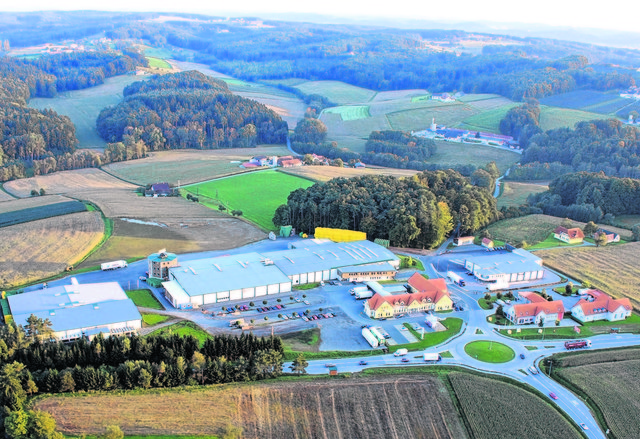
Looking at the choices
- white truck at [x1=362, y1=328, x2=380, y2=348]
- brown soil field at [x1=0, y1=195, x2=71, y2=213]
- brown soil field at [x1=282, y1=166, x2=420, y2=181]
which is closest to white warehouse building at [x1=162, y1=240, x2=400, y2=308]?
white truck at [x1=362, y1=328, x2=380, y2=348]

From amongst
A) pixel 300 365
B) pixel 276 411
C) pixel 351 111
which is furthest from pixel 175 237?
pixel 351 111

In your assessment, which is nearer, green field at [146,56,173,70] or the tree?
the tree

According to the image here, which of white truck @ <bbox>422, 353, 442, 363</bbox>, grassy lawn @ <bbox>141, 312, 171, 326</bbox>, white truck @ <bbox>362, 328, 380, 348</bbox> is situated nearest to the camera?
white truck @ <bbox>422, 353, 442, 363</bbox>

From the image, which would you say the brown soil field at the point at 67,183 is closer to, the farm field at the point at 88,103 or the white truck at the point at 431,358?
the farm field at the point at 88,103

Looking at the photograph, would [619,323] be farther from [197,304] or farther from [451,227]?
[197,304]

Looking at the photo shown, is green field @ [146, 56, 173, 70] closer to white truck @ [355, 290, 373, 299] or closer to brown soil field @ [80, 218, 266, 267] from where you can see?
brown soil field @ [80, 218, 266, 267]

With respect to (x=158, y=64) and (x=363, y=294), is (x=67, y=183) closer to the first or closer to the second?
(x=363, y=294)

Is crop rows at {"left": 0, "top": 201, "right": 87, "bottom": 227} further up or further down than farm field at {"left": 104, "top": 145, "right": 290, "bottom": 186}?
further up
